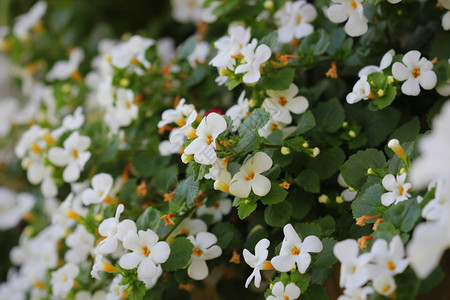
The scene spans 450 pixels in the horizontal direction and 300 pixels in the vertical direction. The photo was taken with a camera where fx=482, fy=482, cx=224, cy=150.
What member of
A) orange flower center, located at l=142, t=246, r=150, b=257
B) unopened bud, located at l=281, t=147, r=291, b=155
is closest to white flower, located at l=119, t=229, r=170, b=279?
orange flower center, located at l=142, t=246, r=150, b=257

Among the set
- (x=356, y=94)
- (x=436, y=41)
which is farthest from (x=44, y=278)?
(x=436, y=41)

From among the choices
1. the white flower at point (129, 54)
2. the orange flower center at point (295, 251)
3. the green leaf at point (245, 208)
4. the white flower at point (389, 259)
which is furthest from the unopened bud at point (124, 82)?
the white flower at point (389, 259)

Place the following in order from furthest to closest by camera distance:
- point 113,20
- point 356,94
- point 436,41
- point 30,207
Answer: point 113,20
point 30,207
point 436,41
point 356,94

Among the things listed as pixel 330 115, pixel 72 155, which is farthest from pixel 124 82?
pixel 330 115

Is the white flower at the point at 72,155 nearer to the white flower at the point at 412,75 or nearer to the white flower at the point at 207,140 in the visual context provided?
the white flower at the point at 207,140

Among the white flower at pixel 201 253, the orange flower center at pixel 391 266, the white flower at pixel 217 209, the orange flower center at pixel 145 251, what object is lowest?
the white flower at pixel 217 209

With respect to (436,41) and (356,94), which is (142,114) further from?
(436,41)
